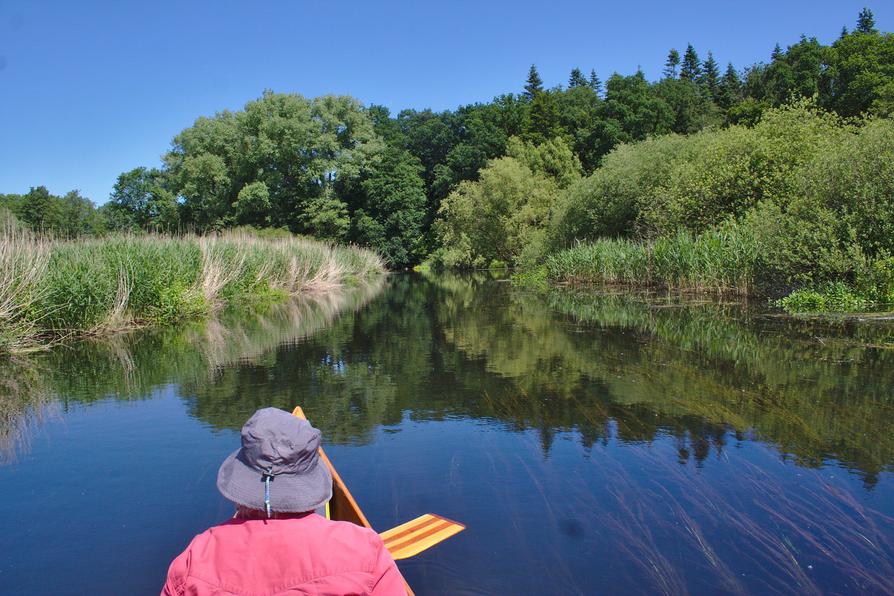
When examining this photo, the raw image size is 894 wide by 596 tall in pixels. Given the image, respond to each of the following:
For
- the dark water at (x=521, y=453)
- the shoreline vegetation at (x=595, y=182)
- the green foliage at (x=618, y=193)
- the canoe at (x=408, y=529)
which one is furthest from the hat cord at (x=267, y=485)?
the green foliage at (x=618, y=193)

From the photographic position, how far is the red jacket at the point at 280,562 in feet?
6.56

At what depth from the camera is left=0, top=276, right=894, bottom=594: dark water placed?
397cm

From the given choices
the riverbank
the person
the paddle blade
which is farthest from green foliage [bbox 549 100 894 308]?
the person

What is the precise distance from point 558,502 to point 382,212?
49.6 meters

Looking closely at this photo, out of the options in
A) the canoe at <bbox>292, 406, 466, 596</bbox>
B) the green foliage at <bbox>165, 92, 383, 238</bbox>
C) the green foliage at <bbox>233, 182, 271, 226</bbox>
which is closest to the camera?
the canoe at <bbox>292, 406, 466, 596</bbox>

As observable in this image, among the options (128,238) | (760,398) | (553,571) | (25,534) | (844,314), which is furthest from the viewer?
(128,238)

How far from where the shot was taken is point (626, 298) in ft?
67.4

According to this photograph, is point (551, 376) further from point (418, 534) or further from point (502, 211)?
point (502, 211)

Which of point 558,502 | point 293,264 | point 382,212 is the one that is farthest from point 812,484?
point 382,212

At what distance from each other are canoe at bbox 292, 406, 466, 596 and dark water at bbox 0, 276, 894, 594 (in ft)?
0.49

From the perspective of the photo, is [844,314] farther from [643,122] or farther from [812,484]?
[643,122]

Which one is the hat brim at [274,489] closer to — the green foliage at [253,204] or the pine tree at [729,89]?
the green foliage at [253,204]

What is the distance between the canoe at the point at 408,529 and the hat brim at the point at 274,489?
1.26 metres

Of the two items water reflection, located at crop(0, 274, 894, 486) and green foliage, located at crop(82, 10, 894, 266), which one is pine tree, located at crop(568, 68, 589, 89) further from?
water reflection, located at crop(0, 274, 894, 486)
